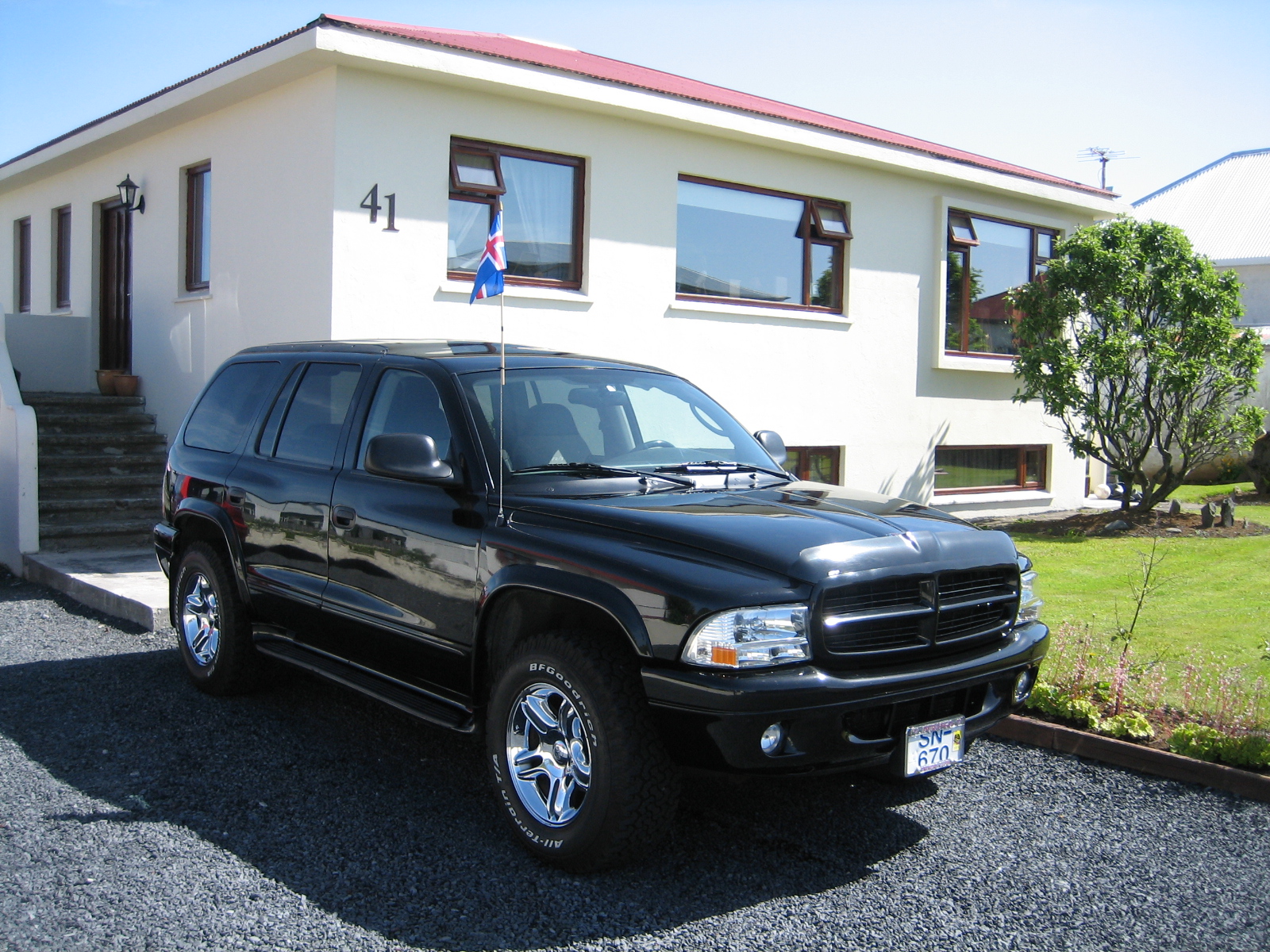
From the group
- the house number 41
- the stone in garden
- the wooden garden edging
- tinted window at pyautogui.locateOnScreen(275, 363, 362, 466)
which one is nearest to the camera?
the wooden garden edging

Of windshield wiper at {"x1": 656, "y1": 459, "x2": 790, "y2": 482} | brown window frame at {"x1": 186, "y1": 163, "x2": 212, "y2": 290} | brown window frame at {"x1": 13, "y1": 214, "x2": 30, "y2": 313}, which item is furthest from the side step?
brown window frame at {"x1": 13, "y1": 214, "x2": 30, "y2": 313}

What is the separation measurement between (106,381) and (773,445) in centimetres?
990

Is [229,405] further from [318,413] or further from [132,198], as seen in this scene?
[132,198]

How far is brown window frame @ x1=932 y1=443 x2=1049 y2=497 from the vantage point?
14.5m

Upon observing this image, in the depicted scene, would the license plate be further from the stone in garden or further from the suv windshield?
the stone in garden

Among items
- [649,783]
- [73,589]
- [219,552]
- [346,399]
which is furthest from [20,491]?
[649,783]

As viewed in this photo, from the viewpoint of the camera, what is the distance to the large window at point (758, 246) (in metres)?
11.8

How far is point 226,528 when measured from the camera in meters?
5.86

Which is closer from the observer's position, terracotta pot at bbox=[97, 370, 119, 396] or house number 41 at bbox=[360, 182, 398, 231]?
house number 41 at bbox=[360, 182, 398, 231]

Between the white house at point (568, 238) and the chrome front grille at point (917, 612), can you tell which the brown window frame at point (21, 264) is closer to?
the white house at point (568, 238)

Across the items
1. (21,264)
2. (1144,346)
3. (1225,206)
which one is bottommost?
(1144,346)

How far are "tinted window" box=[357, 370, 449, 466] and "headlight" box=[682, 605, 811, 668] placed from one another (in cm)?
158

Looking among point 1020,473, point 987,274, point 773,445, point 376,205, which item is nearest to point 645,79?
point 376,205

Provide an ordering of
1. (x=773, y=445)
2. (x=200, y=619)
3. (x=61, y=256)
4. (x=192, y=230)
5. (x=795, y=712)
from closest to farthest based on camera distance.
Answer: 1. (x=795, y=712)
2. (x=773, y=445)
3. (x=200, y=619)
4. (x=192, y=230)
5. (x=61, y=256)
